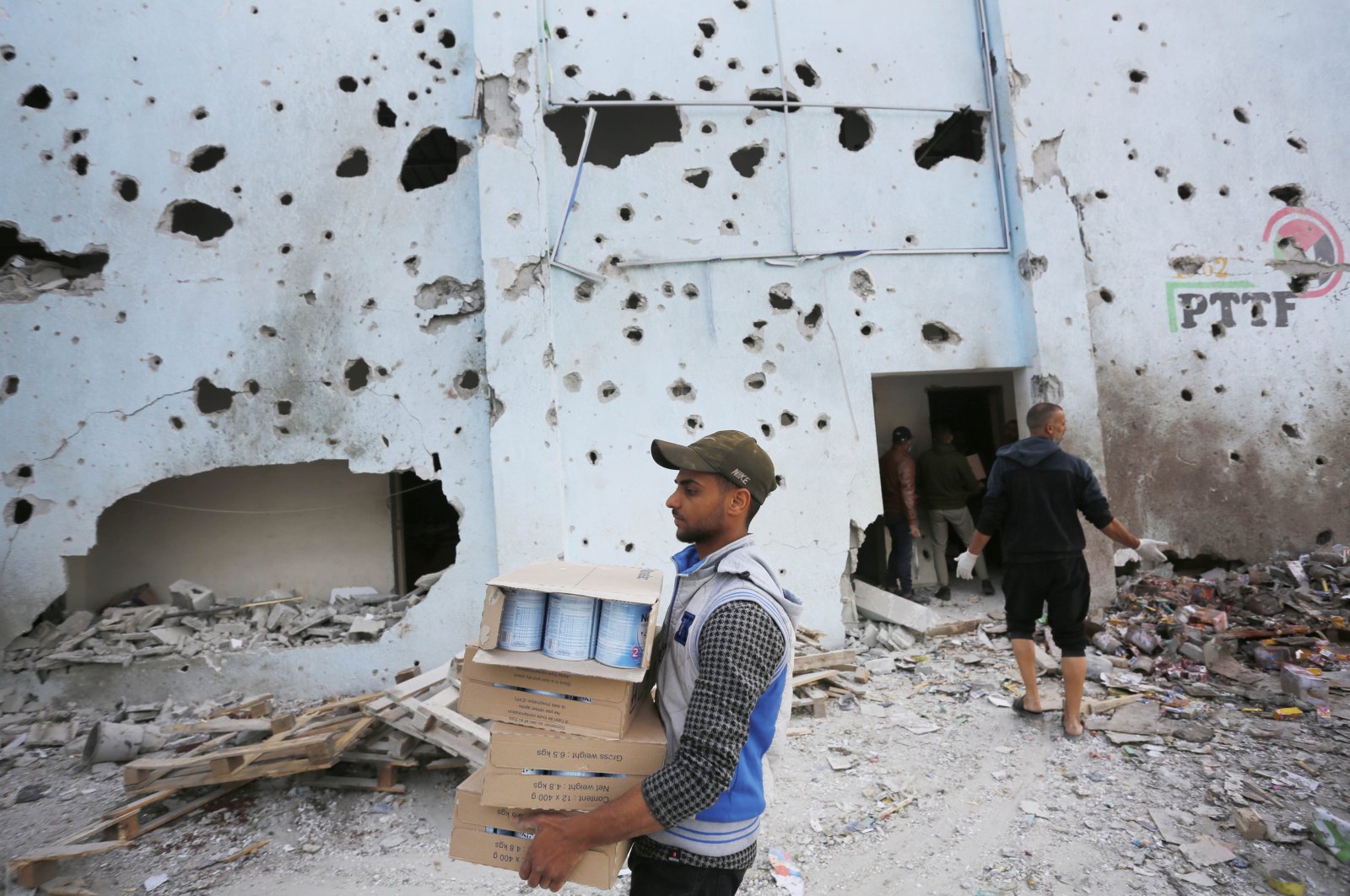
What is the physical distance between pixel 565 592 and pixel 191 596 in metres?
5.83

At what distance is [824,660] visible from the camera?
5441mm

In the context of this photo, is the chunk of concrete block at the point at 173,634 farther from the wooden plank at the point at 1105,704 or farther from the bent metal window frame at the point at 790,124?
the wooden plank at the point at 1105,704

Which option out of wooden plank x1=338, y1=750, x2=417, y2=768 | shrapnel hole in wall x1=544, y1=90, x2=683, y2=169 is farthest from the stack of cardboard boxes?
shrapnel hole in wall x1=544, y1=90, x2=683, y2=169

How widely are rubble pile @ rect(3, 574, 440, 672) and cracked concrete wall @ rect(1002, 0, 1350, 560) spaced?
20.4ft

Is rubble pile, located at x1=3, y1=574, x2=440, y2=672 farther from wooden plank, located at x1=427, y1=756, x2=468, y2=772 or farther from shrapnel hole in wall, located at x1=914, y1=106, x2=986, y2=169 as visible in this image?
shrapnel hole in wall, located at x1=914, y1=106, x2=986, y2=169

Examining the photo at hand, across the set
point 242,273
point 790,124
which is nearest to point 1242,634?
point 790,124

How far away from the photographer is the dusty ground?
10.1ft

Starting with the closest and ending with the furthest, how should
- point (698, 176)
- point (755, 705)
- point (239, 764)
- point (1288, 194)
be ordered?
point (755, 705), point (239, 764), point (698, 176), point (1288, 194)

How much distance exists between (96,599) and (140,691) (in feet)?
4.28

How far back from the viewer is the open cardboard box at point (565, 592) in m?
1.57

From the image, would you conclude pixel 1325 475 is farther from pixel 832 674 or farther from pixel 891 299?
pixel 832 674

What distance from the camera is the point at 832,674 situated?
207 inches

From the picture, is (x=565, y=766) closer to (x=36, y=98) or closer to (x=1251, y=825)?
(x=1251, y=825)

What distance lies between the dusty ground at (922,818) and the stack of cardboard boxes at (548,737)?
5.79 ft
